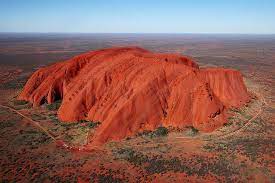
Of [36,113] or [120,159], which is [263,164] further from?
[36,113]

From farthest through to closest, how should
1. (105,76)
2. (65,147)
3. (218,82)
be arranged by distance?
1. (218,82)
2. (105,76)
3. (65,147)

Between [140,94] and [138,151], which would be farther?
[140,94]

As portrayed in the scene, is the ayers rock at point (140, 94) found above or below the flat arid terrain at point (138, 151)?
above

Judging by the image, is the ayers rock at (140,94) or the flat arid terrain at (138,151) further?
the ayers rock at (140,94)

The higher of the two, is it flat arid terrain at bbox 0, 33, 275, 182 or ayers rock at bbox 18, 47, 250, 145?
ayers rock at bbox 18, 47, 250, 145

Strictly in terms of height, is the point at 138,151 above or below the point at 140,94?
below

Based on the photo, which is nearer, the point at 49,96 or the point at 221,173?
the point at 221,173

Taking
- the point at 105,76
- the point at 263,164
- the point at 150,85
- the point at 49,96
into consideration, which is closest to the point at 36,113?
the point at 49,96

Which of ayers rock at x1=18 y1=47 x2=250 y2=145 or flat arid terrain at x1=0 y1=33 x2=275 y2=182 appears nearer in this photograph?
flat arid terrain at x1=0 y1=33 x2=275 y2=182
